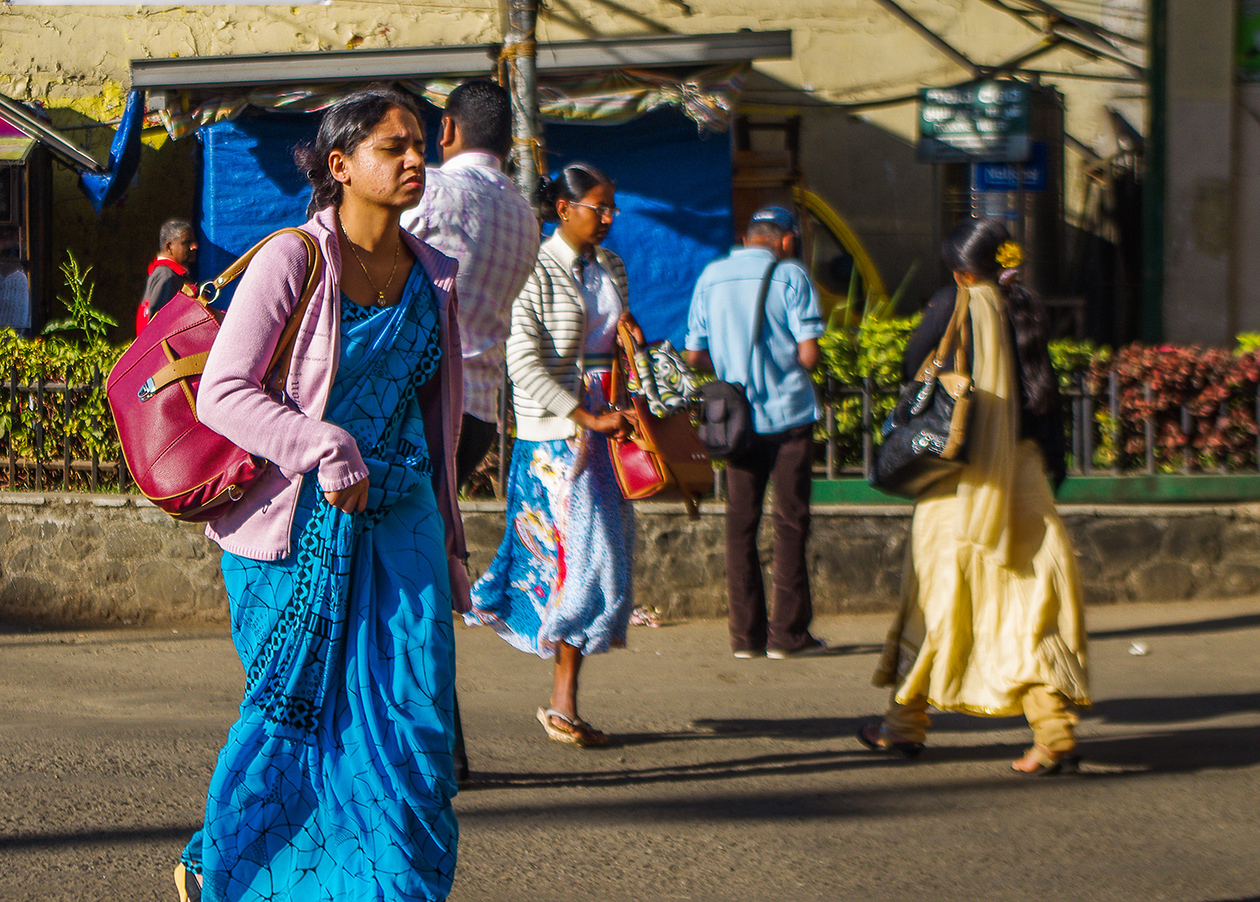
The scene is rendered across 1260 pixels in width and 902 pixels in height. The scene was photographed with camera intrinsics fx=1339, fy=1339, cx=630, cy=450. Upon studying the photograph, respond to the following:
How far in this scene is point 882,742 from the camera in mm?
4559

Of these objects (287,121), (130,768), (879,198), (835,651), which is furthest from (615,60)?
(130,768)

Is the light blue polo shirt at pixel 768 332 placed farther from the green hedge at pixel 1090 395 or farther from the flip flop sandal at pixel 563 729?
the flip flop sandal at pixel 563 729

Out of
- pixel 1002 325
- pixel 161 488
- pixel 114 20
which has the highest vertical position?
pixel 114 20

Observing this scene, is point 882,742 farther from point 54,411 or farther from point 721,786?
point 54,411

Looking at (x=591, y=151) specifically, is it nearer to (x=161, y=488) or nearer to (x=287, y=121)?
(x=287, y=121)

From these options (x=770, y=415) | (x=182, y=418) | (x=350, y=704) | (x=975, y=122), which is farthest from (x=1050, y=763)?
(x=975, y=122)

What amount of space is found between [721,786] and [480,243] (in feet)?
6.10

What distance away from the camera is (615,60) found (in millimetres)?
9086

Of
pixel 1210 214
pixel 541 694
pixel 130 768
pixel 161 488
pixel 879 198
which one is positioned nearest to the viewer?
pixel 161 488

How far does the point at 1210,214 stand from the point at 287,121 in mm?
6902

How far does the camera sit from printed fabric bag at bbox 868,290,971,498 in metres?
4.26

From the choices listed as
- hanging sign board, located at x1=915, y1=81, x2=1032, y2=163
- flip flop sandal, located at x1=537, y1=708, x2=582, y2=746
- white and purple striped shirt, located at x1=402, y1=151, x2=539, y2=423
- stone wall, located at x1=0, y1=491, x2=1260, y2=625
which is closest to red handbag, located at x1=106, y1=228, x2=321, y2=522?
white and purple striped shirt, located at x1=402, y1=151, x2=539, y2=423

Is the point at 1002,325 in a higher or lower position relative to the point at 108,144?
lower

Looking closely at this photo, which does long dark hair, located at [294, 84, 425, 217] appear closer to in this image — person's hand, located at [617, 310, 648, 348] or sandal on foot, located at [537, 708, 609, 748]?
person's hand, located at [617, 310, 648, 348]
